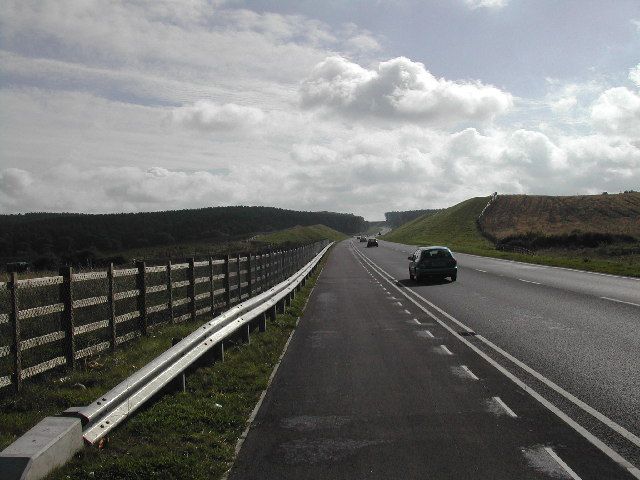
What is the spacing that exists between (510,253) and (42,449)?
5636 centimetres

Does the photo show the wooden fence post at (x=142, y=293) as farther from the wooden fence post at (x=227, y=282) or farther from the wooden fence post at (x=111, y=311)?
the wooden fence post at (x=227, y=282)

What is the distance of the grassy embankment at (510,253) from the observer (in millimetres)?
37247

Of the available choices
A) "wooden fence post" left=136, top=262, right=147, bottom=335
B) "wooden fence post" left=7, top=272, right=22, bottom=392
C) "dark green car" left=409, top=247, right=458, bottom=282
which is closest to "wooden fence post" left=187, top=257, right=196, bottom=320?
"wooden fence post" left=136, top=262, right=147, bottom=335

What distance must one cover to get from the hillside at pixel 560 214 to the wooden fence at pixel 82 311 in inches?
3116

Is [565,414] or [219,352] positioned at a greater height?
[219,352]

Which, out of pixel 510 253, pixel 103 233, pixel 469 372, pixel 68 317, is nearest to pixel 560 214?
pixel 510 253

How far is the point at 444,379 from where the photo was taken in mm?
8766

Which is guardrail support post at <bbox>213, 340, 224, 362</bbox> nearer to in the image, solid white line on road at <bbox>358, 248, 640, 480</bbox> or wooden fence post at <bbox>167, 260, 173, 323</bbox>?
wooden fence post at <bbox>167, 260, 173, 323</bbox>

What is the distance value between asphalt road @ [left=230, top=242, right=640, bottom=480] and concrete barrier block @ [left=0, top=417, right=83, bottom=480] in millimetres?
1331

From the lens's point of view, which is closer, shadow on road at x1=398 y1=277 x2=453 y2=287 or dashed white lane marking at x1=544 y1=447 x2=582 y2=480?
dashed white lane marking at x1=544 y1=447 x2=582 y2=480

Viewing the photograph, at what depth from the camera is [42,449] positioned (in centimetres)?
461

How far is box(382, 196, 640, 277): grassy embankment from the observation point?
3725 centimetres

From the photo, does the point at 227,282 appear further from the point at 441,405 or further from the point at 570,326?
the point at 441,405

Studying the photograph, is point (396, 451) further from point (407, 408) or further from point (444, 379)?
point (444, 379)
